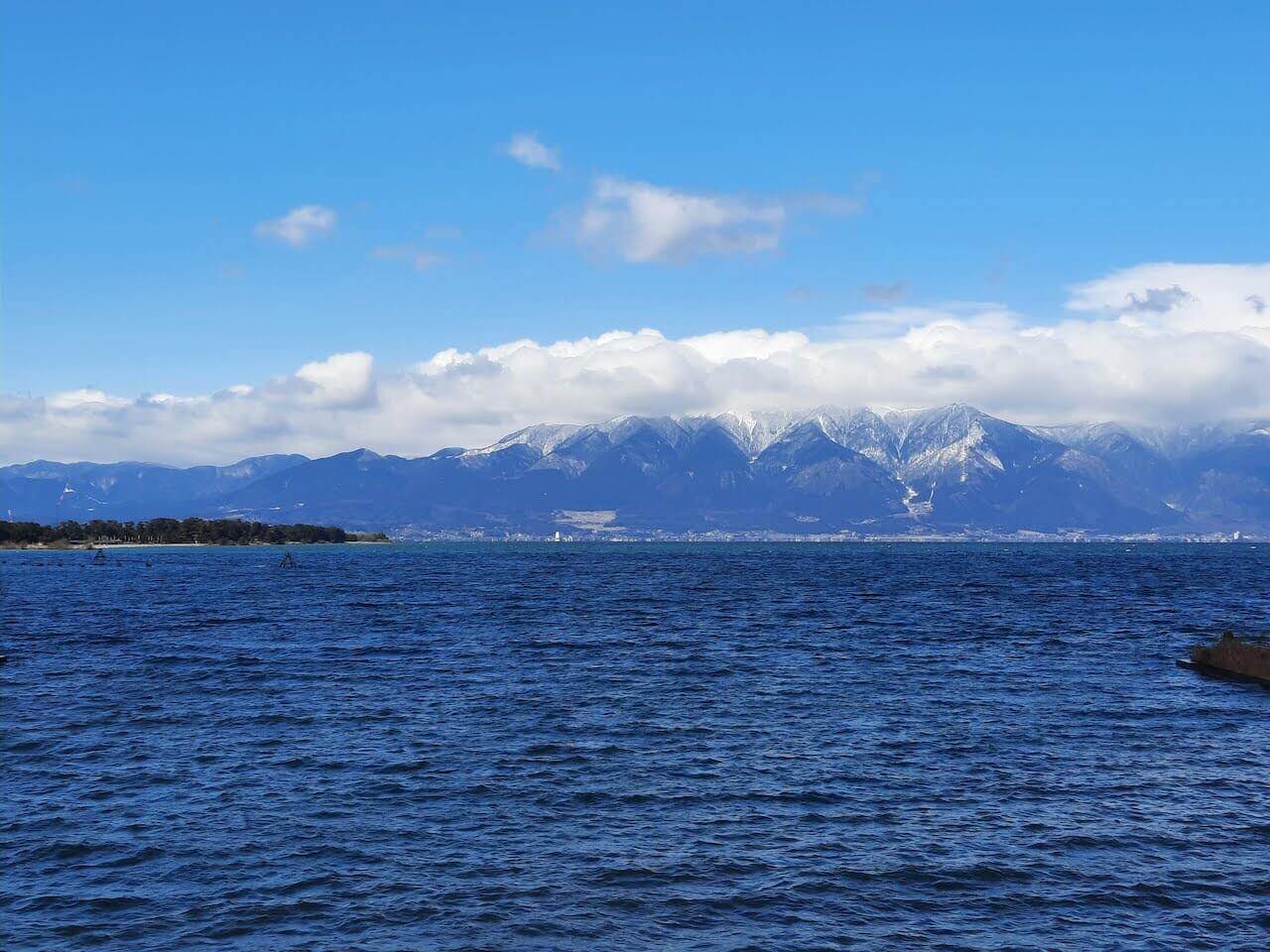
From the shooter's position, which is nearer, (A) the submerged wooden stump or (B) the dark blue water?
(B) the dark blue water

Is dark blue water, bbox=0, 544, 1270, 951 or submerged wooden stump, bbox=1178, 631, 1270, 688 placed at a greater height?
submerged wooden stump, bbox=1178, 631, 1270, 688

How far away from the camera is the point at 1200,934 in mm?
26016

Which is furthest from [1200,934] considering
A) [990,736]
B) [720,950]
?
[990,736]

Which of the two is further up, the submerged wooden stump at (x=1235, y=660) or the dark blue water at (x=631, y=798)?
the submerged wooden stump at (x=1235, y=660)

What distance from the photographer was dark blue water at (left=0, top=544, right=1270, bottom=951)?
27.0m

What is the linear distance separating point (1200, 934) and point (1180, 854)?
6.58m

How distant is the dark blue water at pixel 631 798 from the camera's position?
26969 millimetres

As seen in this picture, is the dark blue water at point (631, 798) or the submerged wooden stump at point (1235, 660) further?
the submerged wooden stump at point (1235, 660)

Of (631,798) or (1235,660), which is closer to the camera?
(631,798)

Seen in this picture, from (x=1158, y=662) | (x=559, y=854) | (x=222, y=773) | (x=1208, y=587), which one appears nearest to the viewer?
(x=559, y=854)

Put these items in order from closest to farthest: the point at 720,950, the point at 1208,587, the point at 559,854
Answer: the point at 720,950 < the point at 559,854 < the point at 1208,587

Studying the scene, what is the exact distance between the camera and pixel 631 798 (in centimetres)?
3788

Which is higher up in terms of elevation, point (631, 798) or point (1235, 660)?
point (1235, 660)

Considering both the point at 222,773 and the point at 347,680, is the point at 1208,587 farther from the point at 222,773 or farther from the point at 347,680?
the point at 222,773
